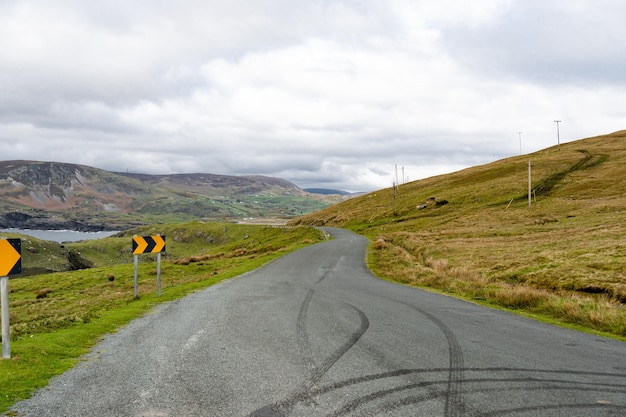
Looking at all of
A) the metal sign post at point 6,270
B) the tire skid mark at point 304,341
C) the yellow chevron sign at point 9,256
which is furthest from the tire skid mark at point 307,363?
the yellow chevron sign at point 9,256

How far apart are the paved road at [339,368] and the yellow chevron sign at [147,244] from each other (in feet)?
12.7

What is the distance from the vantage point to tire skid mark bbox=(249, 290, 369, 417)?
220 inches

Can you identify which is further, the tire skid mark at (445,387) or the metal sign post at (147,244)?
the metal sign post at (147,244)

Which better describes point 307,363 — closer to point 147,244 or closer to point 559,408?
point 559,408

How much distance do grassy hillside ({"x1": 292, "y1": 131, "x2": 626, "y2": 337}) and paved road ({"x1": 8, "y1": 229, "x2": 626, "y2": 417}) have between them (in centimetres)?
436

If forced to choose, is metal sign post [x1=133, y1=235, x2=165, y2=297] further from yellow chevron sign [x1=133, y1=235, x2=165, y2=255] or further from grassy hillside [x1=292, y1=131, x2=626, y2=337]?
grassy hillside [x1=292, y1=131, x2=626, y2=337]

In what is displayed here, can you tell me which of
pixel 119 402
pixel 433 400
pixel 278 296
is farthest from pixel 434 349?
pixel 278 296

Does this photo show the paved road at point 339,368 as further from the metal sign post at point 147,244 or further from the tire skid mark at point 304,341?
the metal sign post at point 147,244

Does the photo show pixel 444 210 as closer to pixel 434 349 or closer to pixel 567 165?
pixel 567 165

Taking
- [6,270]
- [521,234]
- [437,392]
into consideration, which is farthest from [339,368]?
[521,234]

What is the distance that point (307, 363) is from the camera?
24.9ft

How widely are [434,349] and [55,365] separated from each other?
23.6 feet

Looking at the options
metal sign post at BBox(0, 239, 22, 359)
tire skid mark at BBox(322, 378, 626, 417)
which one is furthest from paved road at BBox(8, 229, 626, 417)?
metal sign post at BBox(0, 239, 22, 359)

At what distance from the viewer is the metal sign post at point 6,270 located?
7.70 metres
